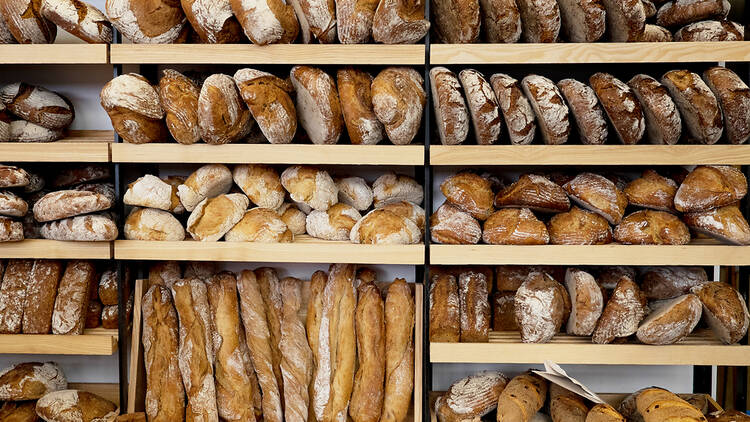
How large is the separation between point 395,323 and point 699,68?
1.45 metres

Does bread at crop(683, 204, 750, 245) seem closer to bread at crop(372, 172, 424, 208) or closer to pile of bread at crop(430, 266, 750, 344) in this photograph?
pile of bread at crop(430, 266, 750, 344)

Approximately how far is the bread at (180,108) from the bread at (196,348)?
53 centimetres

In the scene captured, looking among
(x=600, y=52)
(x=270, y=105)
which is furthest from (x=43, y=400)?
(x=600, y=52)

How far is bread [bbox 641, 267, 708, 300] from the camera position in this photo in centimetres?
214

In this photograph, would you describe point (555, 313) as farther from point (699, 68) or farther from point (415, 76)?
point (699, 68)

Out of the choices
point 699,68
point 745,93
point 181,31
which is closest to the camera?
point 745,93

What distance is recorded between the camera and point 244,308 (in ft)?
6.99

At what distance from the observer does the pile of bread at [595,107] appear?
1.92 metres

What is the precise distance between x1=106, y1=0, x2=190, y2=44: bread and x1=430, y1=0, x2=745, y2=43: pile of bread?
88cm

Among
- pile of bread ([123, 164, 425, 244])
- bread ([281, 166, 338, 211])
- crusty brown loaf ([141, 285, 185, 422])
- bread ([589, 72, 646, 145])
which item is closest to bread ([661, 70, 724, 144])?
bread ([589, 72, 646, 145])

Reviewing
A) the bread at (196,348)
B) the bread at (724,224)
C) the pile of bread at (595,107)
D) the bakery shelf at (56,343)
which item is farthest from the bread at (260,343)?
the bread at (724,224)

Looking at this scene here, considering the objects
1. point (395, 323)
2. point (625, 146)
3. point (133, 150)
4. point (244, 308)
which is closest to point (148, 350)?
point (244, 308)

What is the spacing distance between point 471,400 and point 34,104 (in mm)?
1845

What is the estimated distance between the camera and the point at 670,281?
7.04ft
